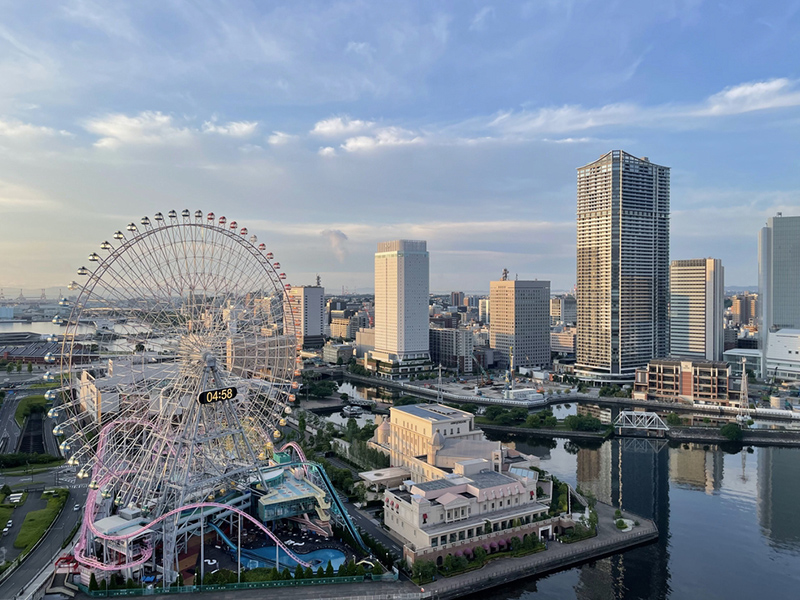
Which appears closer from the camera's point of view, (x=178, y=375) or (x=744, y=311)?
(x=178, y=375)

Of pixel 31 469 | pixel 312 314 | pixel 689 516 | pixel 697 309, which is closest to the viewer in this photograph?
pixel 689 516

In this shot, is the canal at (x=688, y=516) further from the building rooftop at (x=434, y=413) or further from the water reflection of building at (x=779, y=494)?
the building rooftop at (x=434, y=413)

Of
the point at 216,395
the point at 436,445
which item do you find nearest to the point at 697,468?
the point at 436,445

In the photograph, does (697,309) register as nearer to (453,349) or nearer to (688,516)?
(453,349)

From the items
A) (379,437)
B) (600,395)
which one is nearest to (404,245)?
(600,395)

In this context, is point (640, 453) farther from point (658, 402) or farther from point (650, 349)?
point (650, 349)

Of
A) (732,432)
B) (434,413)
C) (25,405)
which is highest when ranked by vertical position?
(434,413)

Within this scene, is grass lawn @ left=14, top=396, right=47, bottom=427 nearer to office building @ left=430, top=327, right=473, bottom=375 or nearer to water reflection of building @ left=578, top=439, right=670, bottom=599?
water reflection of building @ left=578, top=439, right=670, bottom=599

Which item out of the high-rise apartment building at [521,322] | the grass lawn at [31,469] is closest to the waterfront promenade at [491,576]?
the grass lawn at [31,469]
